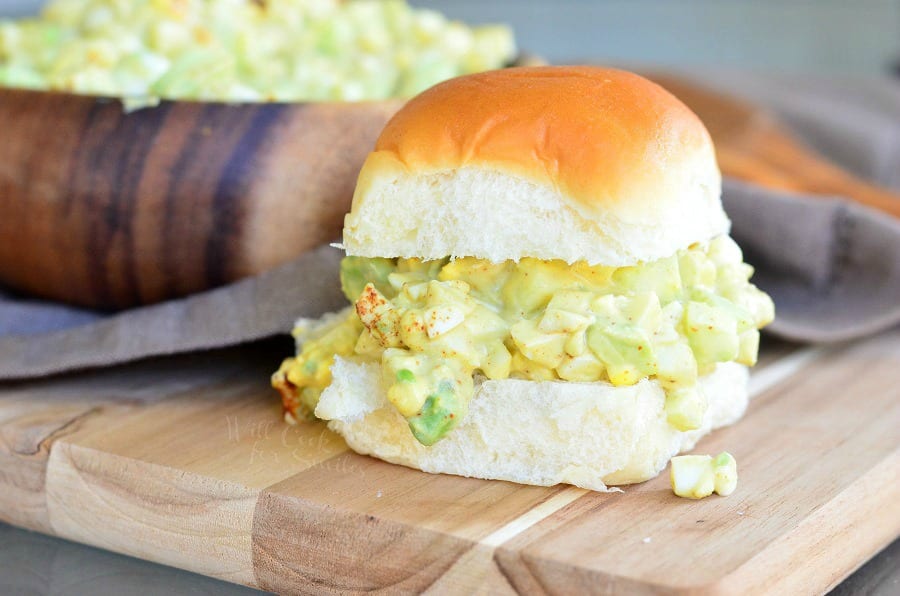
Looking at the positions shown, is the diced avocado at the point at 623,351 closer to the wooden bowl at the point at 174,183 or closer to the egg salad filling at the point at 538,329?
the egg salad filling at the point at 538,329

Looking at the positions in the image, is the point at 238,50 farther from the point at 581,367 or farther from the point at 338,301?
the point at 581,367

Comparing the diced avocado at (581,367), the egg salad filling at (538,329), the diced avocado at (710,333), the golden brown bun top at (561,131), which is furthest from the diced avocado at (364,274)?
the diced avocado at (710,333)

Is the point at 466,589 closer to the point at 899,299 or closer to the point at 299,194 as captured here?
the point at 299,194

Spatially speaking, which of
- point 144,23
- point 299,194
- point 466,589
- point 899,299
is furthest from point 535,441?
point 144,23

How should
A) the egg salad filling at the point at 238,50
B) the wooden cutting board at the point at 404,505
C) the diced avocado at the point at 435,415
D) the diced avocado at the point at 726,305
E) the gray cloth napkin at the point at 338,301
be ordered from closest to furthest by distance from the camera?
1. the wooden cutting board at the point at 404,505
2. the diced avocado at the point at 435,415
3. the diced avocado at the point at 726,305
4. the gray cloth napkin at the point at 338,301
5. the egg salad filling at the point at 238,50

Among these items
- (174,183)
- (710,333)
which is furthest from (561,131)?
(174,183)

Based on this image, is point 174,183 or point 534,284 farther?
point 174,183

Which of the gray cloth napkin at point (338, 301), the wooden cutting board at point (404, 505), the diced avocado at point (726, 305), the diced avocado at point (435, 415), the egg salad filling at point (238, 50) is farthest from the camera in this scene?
the egg salad filling at point (238, 50)
